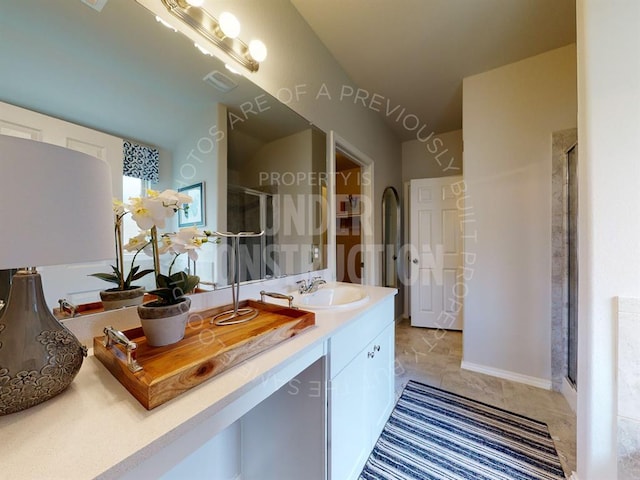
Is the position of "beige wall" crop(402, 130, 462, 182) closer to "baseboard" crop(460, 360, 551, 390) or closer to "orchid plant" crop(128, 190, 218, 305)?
"baseboard" crop(460, 360, 551, 390)

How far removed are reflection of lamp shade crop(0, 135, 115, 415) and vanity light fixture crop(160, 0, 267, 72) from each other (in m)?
0.86

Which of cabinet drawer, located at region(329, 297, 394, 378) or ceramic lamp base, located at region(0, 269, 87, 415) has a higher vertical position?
ceramic lamp base, located at region(0, 269, 87, 415)

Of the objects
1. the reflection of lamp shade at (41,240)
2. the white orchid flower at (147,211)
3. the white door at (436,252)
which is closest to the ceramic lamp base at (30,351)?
the reflection of lamp shade at (41,240)

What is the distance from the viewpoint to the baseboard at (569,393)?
1628 millimetres

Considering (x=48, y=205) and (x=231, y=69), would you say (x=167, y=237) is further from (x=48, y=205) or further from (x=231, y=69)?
(x=231, y=69)

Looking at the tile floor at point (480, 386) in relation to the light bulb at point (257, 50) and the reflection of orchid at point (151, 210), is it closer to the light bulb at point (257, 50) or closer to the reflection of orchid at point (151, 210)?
the reflection of orchid at point (151, 210)

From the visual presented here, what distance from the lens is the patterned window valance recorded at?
0.84 meters

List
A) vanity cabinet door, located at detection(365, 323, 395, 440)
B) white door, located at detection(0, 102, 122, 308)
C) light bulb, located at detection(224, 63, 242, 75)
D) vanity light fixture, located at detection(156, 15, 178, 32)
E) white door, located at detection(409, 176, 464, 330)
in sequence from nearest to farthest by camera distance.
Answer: white door, located at detection(0, 102, 122, 308)
vanity light fixture, located at detection(156, 15, 178, 32)
light bulb, located at detection(224, 63, 242, 75)
vanity cabinet door, located at detection(365, 323, 395, 440)
white door, located at detection(409, 176, 464, 330)

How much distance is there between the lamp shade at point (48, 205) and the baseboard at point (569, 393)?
2.60m

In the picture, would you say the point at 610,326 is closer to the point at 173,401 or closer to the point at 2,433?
the point at 173,401

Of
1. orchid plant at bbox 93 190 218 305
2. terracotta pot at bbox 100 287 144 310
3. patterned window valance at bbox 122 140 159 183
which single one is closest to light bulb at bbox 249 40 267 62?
patterned window valance at bbox 122 140 159 183

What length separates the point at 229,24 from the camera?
1091 millimetres

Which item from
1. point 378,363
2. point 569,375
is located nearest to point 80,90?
point 378,363

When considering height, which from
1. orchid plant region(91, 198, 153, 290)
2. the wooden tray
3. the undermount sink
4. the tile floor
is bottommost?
the tile floor
